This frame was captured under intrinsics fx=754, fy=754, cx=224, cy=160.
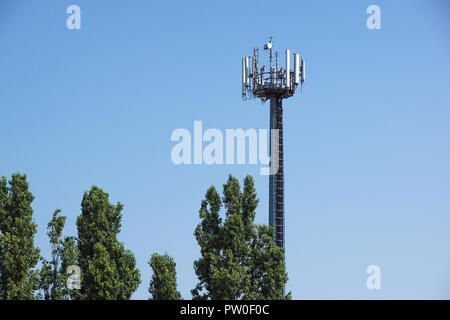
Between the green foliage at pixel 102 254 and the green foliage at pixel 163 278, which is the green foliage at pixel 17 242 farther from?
the green foliage at pixel 163 278

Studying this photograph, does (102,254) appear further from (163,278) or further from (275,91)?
(275,91)

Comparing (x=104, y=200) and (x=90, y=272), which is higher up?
(x=104, y=200)

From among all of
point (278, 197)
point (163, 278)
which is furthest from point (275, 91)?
point (163, 278)

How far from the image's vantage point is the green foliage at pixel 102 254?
5303 centimetres

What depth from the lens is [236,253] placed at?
55312 millimetres

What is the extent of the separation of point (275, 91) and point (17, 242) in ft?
104

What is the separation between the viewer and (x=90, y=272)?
2092 inches

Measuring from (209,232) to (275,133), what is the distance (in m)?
19.8

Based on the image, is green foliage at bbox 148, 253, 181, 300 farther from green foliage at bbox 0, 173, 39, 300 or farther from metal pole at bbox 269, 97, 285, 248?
metal pole at bbox 269, 97, 285, 248
